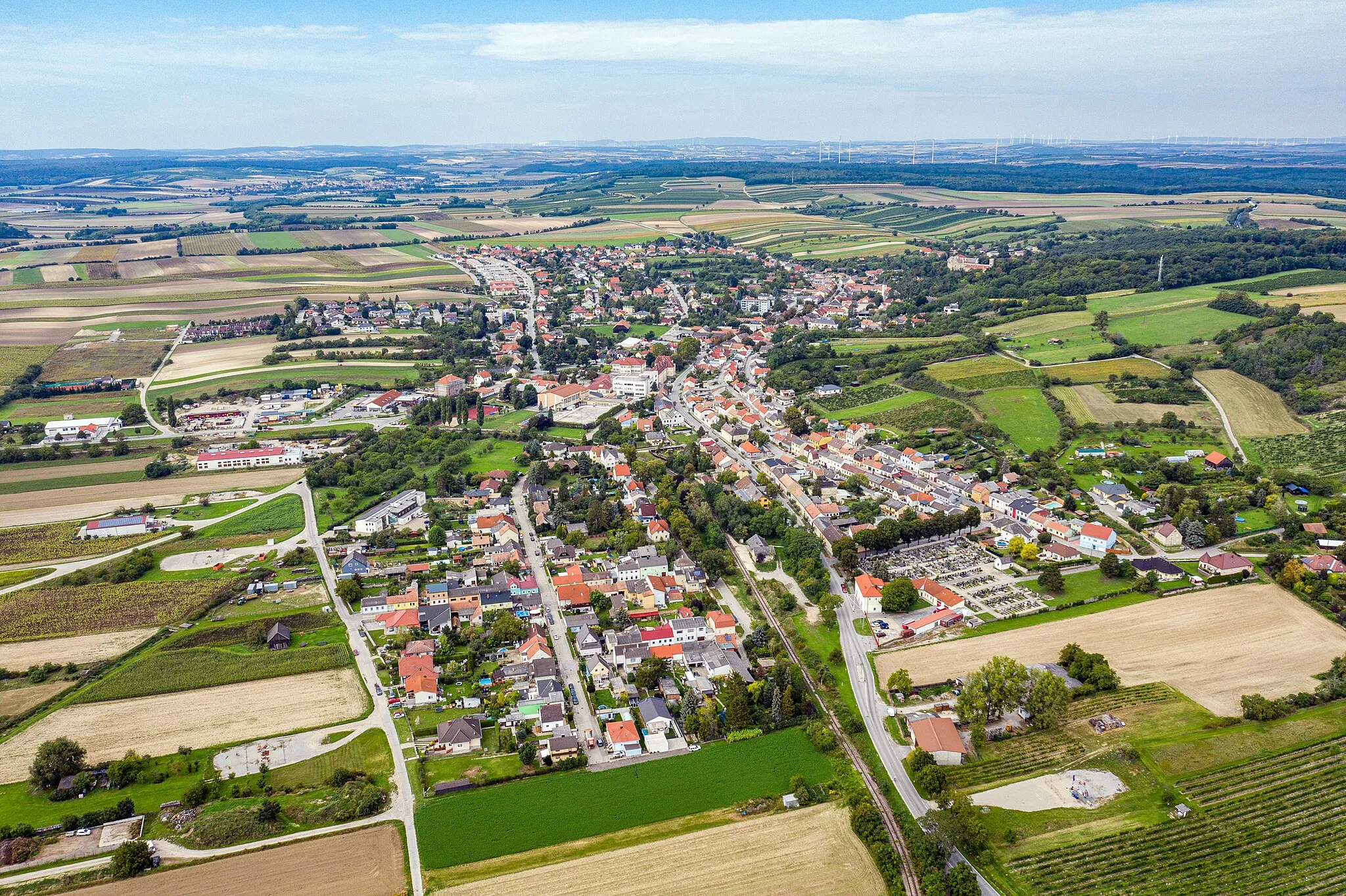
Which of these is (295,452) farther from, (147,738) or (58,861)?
(58,861)

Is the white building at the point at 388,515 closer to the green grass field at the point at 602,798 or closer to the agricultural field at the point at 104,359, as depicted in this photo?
the green grass field at the point at 602,798

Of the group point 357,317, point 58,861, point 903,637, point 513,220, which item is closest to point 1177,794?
point 903,637

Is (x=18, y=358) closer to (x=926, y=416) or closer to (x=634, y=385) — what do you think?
(x=634, y=385)

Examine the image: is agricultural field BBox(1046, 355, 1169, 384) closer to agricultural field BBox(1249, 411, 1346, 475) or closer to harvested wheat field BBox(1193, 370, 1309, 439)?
harvested wheat field BBox(1193, 370, 1309, 439)

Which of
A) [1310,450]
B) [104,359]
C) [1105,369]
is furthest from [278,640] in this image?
[1105,369]

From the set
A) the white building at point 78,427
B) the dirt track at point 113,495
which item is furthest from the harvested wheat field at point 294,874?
the white building at point 78,427
